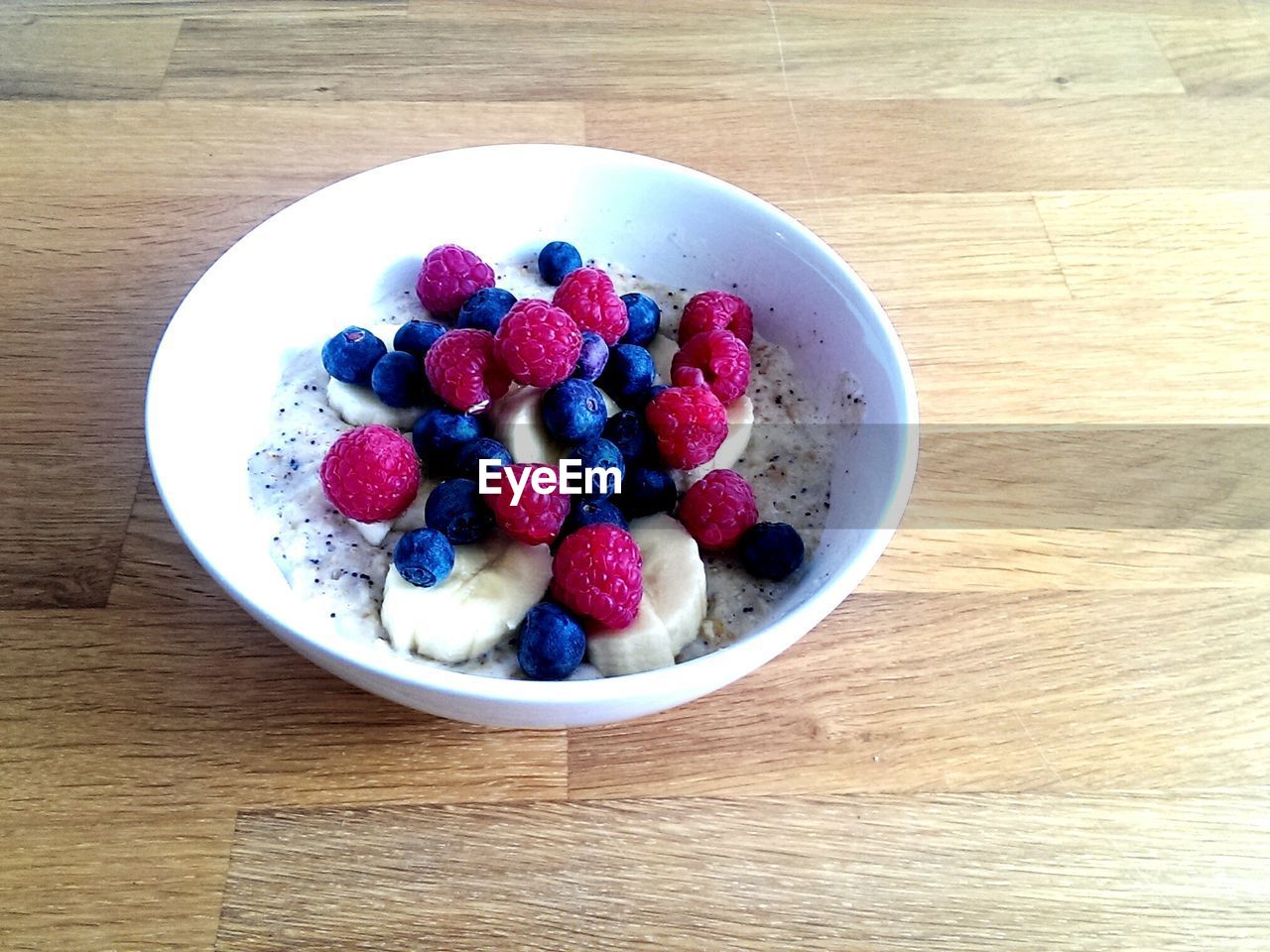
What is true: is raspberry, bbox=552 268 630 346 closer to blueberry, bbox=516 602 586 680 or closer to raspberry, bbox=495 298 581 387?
raspberry, bbox=495 298 581 387

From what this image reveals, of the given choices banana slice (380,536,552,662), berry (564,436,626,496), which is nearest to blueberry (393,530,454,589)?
banana slice (380,536,552,662)

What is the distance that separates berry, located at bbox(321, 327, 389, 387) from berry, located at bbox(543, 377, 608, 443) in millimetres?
159

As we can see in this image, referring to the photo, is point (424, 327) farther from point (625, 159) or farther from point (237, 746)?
point (237, 746)

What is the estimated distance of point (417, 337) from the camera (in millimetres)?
835

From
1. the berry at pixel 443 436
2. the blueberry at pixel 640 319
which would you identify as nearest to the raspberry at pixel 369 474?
the berry at pixel 443 436

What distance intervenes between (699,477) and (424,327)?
10.7 inches

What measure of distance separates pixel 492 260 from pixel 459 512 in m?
0.34

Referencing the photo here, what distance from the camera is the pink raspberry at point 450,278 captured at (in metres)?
0.88

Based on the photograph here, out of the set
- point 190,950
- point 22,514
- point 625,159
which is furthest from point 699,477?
point 22,514

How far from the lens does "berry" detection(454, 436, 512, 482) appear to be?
0.74 meters

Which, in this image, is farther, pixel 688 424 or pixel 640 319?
pixel 640 319

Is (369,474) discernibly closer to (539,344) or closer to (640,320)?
(539,344)

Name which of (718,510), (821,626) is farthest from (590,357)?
(821,626)

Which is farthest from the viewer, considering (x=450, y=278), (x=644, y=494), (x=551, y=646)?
(x=450, y=278)
